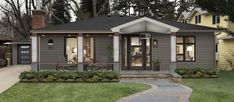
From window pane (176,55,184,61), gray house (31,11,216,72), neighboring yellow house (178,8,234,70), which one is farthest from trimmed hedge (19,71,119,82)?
neighboring yellow house (178,8,234,70)

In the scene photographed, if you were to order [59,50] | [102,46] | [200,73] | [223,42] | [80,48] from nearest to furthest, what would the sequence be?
[200,73] → [80,48] → [59,50] → [102,46] → [223,42]

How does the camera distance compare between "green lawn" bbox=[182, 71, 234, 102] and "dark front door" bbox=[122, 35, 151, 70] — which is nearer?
"green lawn" bbox=[182, 71, 234, 102]

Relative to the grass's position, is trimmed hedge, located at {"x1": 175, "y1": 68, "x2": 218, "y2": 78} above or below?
above

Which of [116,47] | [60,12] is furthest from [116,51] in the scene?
[60,12]

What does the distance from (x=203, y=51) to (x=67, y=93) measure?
13475 millimetres

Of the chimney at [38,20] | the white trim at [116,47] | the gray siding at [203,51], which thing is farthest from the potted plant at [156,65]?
the chimney at [38,20]

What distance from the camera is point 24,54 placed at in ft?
153

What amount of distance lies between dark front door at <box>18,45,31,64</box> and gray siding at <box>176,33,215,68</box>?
20.8 metres

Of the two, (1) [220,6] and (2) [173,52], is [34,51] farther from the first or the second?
(1) [220,6]

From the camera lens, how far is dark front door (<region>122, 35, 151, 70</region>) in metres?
29.6

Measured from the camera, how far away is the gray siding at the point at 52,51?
1158 inches

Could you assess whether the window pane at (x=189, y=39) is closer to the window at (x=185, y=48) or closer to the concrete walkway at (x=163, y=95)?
the window at (x=185, y=48)

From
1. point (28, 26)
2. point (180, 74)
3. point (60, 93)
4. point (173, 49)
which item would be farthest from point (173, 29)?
point (28, 26)

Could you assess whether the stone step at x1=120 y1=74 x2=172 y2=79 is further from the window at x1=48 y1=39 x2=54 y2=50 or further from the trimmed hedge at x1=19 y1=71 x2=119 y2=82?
the window at x1=48 y1=39 x2=54 y2=50
